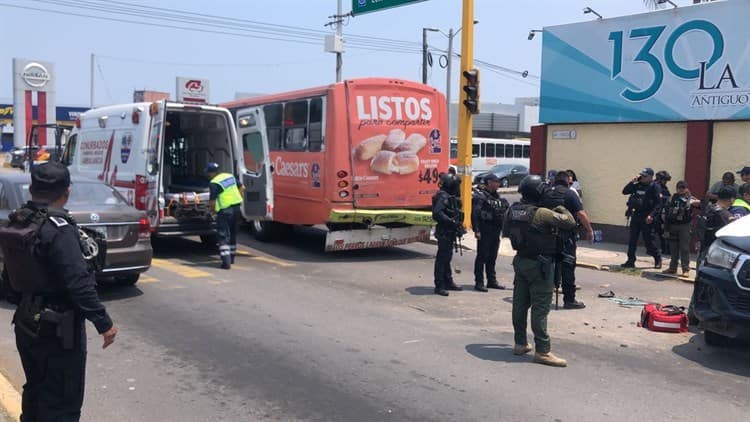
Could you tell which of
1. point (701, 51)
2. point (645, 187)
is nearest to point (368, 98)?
point (645, 187)

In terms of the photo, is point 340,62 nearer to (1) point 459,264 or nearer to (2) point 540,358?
(1) point 459,264

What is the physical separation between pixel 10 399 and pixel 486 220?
635 cm

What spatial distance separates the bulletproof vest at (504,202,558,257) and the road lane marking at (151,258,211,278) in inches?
216

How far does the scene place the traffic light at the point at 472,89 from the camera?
15.1 meters

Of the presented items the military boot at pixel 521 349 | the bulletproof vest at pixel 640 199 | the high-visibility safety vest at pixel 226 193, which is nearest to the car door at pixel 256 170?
the high-visibility safety vest at pixel 226 193

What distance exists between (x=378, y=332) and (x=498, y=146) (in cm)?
3524

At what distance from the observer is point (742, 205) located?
819 centimetres

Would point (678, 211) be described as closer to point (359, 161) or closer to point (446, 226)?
point (446, 226)

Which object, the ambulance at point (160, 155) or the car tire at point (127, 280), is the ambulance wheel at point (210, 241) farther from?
the car tire at point (127, 280)

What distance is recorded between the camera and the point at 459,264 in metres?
12.2

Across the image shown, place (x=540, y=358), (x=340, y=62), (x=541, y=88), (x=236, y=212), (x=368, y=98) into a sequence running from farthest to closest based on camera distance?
(x=340, y=62) < (x=541, y=88) < (x=368, y=98) < (x=236, y=212) < (x=540, y=358)

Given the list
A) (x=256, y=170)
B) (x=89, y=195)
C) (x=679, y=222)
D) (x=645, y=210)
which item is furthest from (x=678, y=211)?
(x=89, y=195)

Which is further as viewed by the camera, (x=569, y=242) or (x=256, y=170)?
(x=256, y=170)

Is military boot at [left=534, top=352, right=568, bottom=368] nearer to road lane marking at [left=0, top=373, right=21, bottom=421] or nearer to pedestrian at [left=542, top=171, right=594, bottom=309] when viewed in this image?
pedestrian at [left=542, top=171, right=594, bottom=309]
